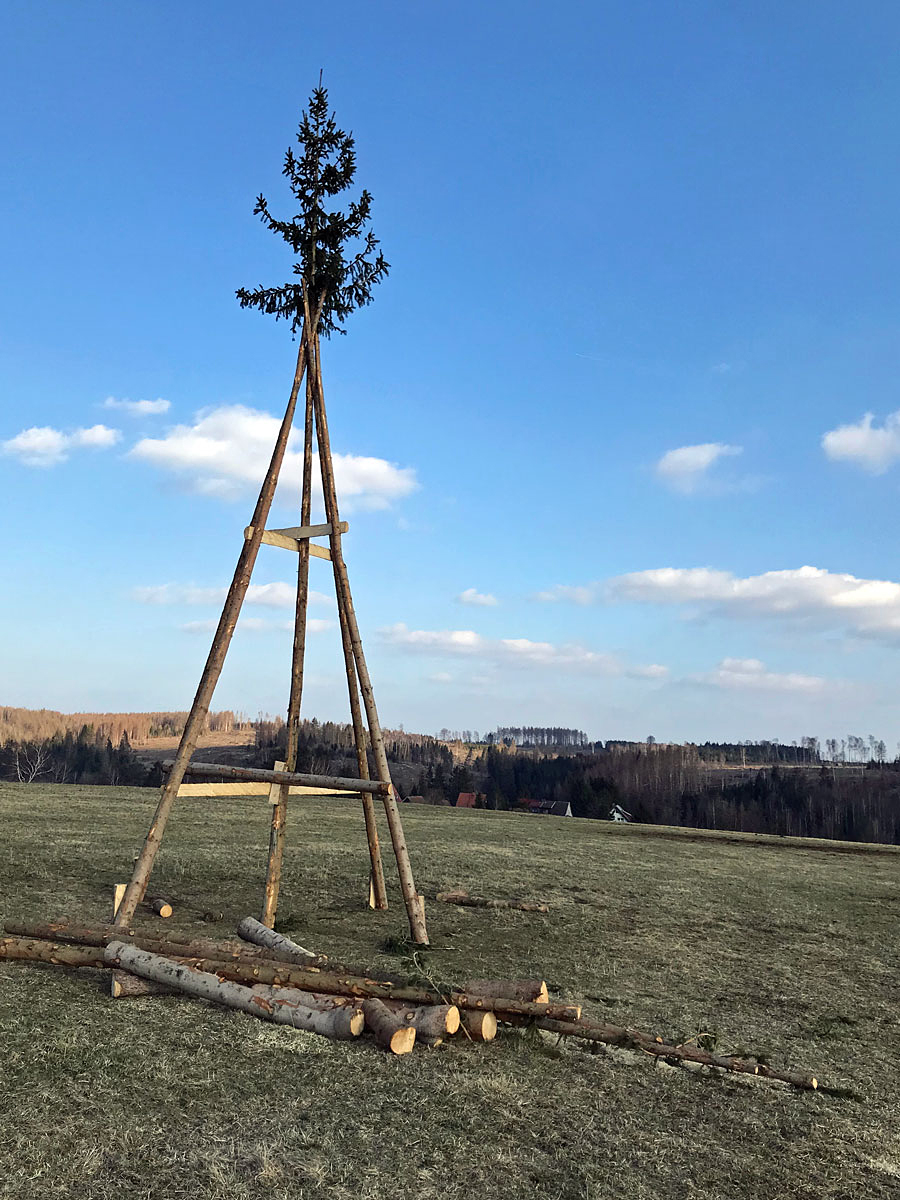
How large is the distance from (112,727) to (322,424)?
18422 cm

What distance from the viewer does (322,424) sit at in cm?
1112

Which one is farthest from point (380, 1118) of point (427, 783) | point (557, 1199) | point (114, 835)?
point (427, 783)

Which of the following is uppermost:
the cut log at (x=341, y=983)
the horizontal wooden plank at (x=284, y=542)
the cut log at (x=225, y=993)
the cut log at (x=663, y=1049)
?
the horizontal wooden plank at (x=284, y=542)

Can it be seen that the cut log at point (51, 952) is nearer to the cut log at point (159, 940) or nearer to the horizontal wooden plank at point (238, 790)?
the cut log at point (159, 940)

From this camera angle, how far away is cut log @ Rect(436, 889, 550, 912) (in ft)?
40.2

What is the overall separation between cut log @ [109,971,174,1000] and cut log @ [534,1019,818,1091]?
127 inches

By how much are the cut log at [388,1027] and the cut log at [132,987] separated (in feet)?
6.27

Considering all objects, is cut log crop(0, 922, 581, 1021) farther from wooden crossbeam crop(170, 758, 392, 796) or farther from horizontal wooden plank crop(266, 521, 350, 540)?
horizontal wooden plank crop(266, 521, 350, 540)

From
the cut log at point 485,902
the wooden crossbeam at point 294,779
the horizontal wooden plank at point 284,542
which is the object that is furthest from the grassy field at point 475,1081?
the horizontal wooden plank at point 284,542

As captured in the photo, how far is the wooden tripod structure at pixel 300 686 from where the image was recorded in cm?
956

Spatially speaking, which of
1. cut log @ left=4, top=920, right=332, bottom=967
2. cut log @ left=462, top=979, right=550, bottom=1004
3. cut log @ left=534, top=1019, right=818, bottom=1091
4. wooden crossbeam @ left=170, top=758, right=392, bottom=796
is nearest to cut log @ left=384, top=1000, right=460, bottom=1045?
cut log @ left=462, top=979, right=550, bottom=1004

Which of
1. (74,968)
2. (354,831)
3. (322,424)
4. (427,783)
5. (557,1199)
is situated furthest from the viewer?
(427,783)

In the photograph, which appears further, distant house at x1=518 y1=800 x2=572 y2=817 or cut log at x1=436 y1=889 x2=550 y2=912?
distant house at x1=518 y1=800 x2=572 y2=817

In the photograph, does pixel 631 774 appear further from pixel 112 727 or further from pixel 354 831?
pixel 354 831
